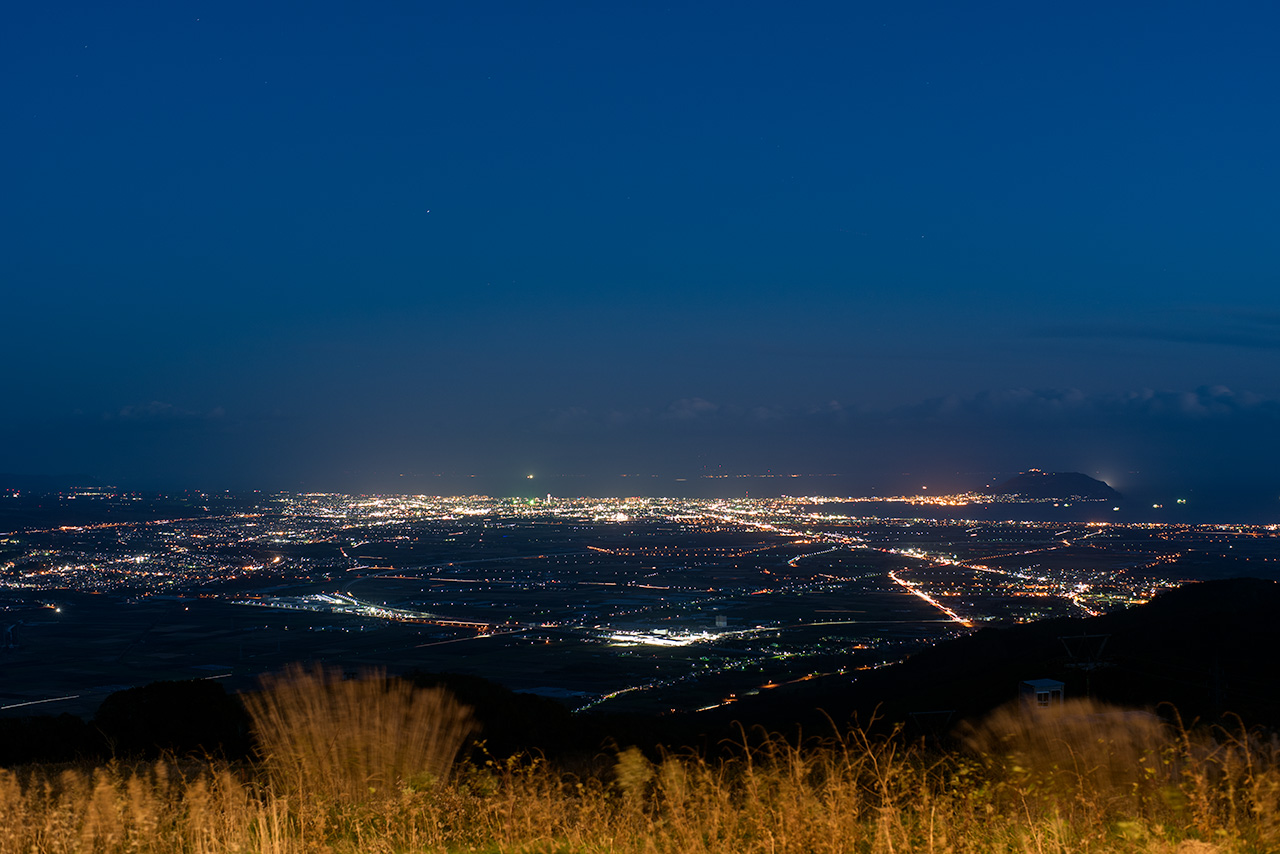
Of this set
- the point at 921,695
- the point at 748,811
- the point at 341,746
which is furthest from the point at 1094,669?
the point at 748,811

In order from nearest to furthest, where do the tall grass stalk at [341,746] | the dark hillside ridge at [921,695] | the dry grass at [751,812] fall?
1. the dry grass at [751,812]
2. the tall grass stalk at [341,746]
3. the dark hillside ridge at [921,695]

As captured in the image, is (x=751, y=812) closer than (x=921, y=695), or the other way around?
(x=751, y=812)

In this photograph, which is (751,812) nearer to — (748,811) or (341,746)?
(748,811)

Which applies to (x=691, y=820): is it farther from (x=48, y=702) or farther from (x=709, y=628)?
(x=709, y=628)

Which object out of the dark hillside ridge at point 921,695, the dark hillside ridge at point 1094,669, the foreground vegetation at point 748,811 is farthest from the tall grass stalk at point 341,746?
the dark hillside ridge at point 1094,669

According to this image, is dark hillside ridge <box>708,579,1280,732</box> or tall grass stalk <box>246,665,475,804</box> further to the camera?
dark hillside ridge <box>708,579,1280,732</box>

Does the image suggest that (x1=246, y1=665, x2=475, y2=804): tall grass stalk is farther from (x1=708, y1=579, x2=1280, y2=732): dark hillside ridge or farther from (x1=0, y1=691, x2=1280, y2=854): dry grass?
(x1=708, y1=579, x2=1280, y2=732): dark hillside ridge

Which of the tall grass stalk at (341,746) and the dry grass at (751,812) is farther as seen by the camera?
the tall grass stalk at (341,746)

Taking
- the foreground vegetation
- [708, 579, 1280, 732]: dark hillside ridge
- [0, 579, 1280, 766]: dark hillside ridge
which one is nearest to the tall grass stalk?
the foreground vegetation

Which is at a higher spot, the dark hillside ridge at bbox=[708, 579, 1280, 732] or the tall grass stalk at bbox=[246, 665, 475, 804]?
the tall grass stalk at bbox=[246, 665, 475, 804]

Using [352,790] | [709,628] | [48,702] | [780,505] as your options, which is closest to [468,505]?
[780,505]

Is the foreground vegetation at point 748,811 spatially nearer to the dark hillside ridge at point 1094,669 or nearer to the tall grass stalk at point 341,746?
the tall grass stalk at point 341,746

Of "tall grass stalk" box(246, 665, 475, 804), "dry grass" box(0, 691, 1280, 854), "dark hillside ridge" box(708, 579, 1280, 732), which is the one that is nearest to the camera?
"dry grass" box(0, 691, 1280, 854)
